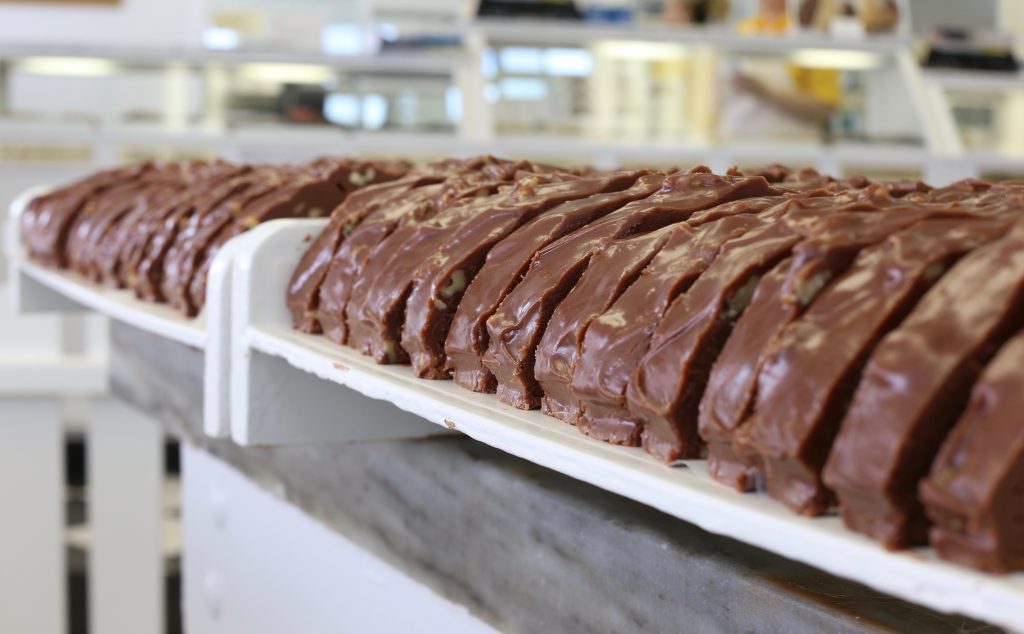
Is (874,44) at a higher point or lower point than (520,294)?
higher

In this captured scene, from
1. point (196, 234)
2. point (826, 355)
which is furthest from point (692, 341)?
point (196, 234)

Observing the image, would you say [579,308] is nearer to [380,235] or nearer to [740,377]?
[740,377]

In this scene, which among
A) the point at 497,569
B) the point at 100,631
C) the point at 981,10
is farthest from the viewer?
the point at 981,10

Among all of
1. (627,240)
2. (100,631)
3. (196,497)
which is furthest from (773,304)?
(100,631)

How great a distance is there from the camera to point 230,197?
1.94 meters

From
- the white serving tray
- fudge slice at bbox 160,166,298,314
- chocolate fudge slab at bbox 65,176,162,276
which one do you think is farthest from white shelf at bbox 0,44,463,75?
the white serving tray

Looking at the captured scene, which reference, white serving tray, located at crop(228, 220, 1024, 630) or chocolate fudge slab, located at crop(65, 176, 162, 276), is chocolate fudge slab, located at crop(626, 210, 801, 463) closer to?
white serving tray, located at crop(228, 220, 1024, 630)

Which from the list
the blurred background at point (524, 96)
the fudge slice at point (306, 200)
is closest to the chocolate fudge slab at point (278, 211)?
the fudge slice at point (306, 200)

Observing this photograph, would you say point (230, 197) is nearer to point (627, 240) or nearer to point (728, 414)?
point (627, 240)

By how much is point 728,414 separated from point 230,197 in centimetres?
136

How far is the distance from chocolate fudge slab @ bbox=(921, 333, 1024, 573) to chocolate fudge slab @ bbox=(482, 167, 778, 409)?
419mm

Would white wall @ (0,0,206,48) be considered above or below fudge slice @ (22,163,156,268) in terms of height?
above

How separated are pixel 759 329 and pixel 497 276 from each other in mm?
→ 360

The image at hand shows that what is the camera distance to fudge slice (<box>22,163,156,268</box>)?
268 centimetres
